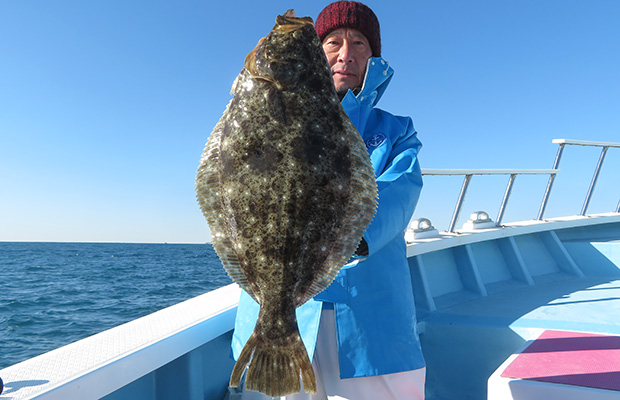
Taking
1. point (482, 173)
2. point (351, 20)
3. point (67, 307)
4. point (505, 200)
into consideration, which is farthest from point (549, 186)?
point (67, 307)

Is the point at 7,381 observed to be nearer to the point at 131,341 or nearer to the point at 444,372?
the point at 131,341

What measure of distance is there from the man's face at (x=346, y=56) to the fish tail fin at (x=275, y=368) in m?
1.29

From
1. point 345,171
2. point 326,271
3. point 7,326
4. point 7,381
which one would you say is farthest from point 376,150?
point 7,326

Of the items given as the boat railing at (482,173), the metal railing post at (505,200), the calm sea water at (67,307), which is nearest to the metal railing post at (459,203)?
the boat railing at (482,173)

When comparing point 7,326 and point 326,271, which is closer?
point 326,271

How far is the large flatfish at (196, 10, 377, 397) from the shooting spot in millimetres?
1098

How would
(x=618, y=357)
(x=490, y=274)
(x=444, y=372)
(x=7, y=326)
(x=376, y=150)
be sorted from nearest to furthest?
(x=376, y=150)
(x=618, y=357)
(x=444, y=372)
(x=490, y=274)
(x=7, y=326)

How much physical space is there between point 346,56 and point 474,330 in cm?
307

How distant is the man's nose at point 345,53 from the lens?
6.17ft

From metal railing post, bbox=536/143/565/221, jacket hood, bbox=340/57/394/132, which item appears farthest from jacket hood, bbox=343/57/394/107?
metal railing post, bbox=536/143/565/221

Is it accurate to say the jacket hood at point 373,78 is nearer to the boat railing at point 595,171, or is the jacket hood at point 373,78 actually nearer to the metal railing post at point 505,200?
the metal railing post at point 505,200

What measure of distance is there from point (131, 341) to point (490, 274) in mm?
5500

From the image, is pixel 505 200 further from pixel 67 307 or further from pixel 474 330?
pixel 67 307

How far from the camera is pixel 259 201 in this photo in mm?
1106
